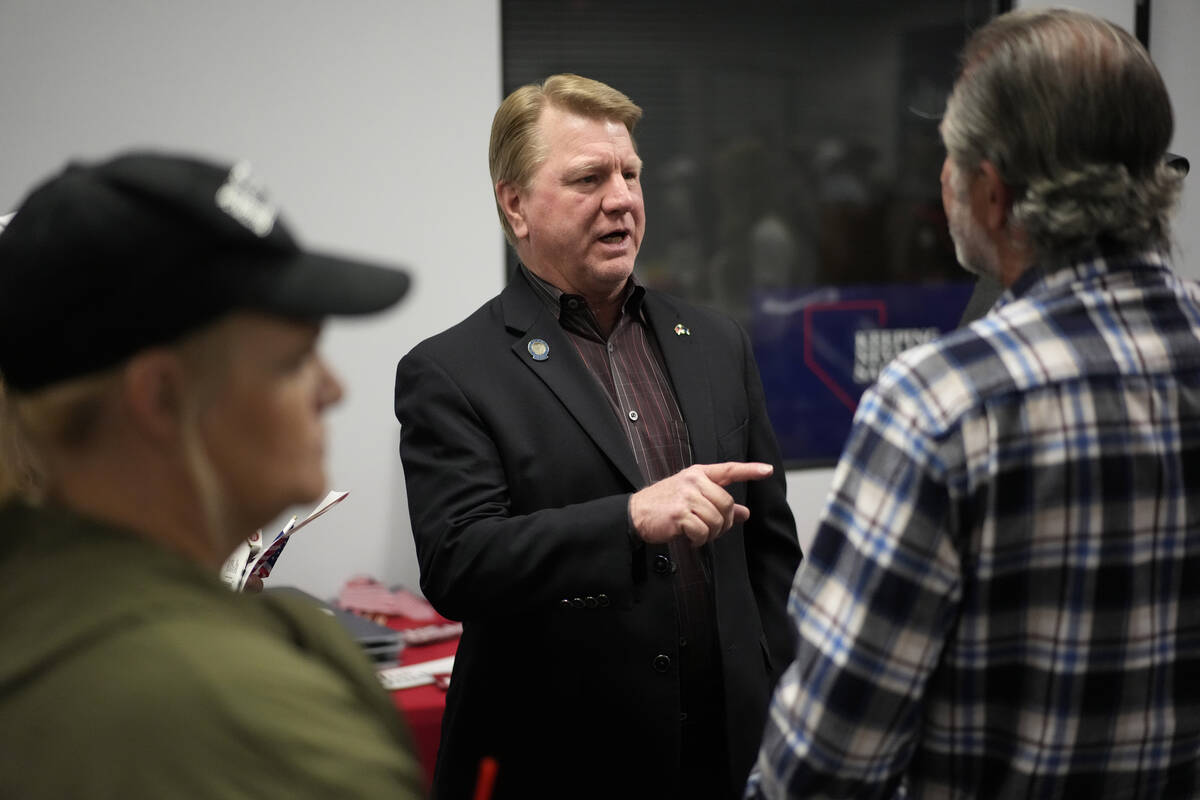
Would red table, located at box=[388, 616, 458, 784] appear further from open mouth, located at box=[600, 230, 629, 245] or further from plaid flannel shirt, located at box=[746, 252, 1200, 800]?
plaid flannel shirt, located at box=[746, 252, 1200, 800]

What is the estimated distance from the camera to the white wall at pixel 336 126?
112 inches

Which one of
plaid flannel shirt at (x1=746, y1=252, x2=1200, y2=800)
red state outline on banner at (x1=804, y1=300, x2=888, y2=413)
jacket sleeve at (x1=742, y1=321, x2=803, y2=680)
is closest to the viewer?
plaid flannel shirt at (x1=746, y1=252, x2=1200, y2=800)

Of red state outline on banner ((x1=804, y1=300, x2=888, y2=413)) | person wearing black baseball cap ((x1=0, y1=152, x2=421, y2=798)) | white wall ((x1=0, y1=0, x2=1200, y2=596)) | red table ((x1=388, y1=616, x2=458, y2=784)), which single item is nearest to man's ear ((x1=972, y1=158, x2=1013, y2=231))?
person wearing black baseball cap ((x1=0, y1=152, x2=421, y2=798))

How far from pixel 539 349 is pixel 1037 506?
3.27ft

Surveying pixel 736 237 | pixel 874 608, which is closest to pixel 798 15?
pixel 736 237

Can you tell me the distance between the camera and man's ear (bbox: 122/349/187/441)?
70 centimetres

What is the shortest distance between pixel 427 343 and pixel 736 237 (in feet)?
5.87

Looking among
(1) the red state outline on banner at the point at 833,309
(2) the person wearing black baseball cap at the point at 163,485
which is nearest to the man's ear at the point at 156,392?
(2) the person wearing black baseball cap at the point at 163,485

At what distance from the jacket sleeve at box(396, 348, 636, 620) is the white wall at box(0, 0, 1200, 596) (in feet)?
3.88

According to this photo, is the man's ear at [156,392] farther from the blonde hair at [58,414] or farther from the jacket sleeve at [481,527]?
the jacket sleeve at [481,527]

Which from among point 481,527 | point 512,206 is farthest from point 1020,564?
point 512,206

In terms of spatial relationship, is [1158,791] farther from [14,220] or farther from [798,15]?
[798,15]

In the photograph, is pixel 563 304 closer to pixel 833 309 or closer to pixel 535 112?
pixel 535 112

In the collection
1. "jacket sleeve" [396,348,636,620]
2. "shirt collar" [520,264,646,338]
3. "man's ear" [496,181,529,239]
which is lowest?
"jacket sleeve" [396,348,636,620]
